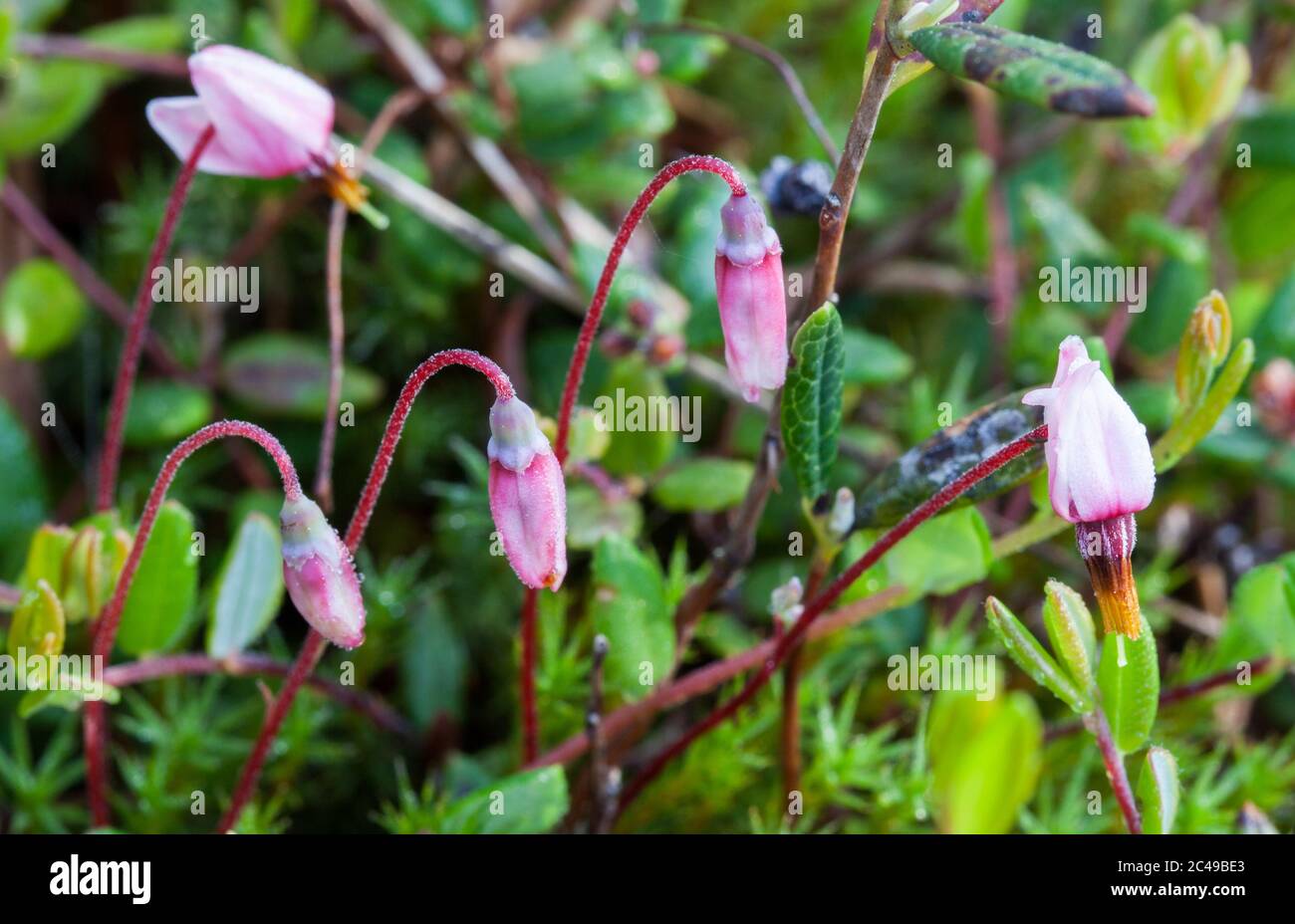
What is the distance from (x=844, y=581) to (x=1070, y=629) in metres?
0.16

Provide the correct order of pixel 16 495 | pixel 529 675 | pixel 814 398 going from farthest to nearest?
pixel 16 495 < pixel 529 675 < pixel 814 398

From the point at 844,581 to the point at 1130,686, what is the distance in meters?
0.20

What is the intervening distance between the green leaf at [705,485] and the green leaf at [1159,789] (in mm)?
418

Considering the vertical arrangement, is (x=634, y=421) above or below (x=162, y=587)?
above

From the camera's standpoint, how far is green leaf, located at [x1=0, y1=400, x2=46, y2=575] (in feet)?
4.41

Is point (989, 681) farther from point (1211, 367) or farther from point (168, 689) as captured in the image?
point (168, 689)

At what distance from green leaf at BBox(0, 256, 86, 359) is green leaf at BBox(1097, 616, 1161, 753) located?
44.9 inches

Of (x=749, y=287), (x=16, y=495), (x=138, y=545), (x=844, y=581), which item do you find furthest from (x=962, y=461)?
(x=16, y=495)

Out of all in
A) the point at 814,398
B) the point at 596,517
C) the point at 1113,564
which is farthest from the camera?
the point at 596,517

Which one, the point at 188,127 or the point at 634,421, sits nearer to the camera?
the point at 188,127

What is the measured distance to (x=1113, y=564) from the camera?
29.7 inches

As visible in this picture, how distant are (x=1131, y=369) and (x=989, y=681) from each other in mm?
616

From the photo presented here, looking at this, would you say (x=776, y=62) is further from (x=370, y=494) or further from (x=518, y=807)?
(x=518, y=807)

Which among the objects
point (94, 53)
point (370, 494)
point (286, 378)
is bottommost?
point (370, 494)
